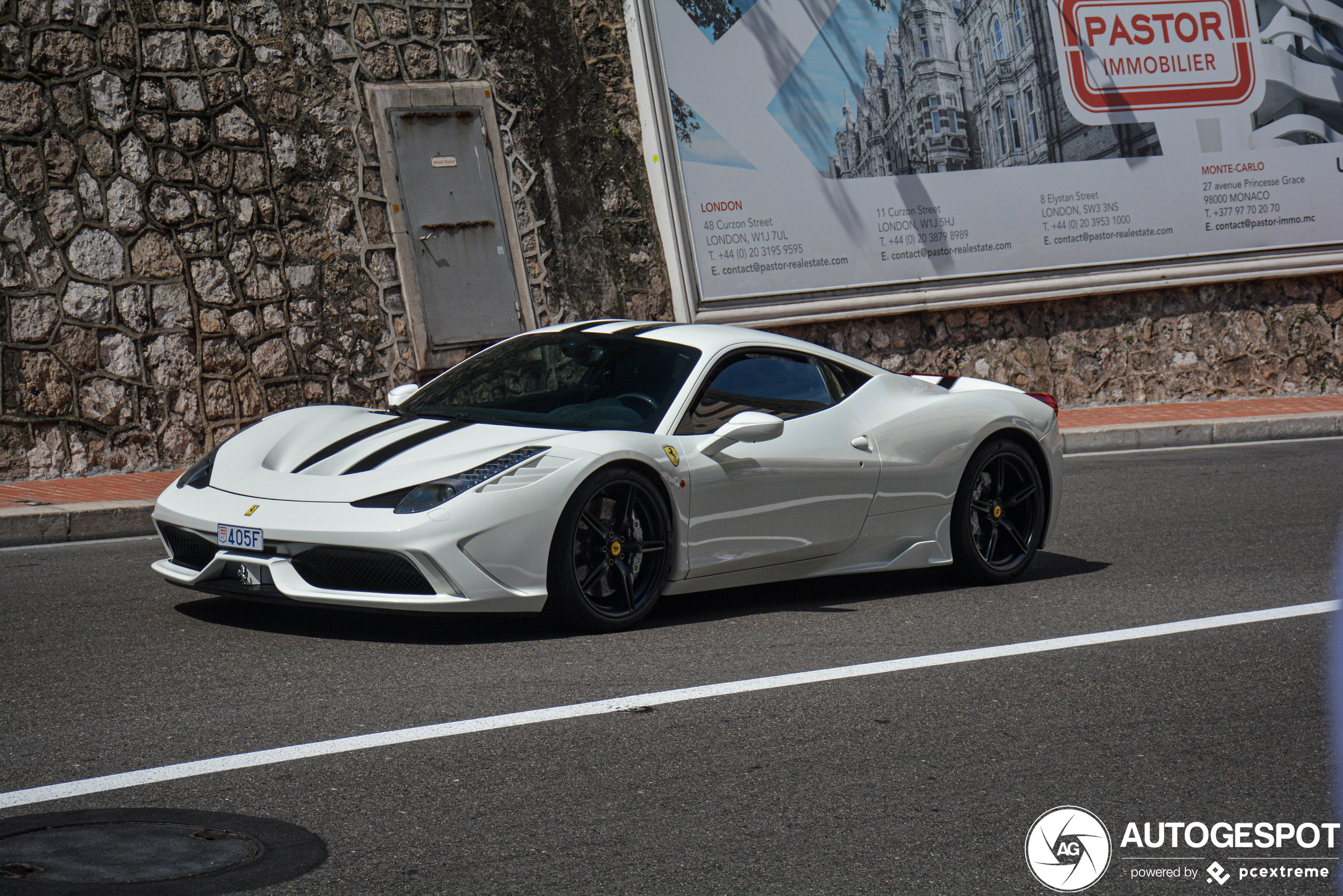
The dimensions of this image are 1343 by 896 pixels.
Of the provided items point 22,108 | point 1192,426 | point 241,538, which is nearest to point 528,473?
point 241,538

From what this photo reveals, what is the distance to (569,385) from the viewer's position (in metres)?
6.27

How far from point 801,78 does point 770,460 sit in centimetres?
988

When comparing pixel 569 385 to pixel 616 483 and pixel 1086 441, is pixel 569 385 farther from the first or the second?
pixel 1086 441

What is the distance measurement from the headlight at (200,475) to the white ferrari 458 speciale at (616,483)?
0.01 m

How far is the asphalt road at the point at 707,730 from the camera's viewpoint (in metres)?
3.41

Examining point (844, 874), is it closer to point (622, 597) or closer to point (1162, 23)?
point (622, 597)

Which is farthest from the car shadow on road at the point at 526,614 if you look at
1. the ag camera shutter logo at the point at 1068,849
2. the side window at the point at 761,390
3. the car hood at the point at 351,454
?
the ag camera shutter logo at the point at 1068,849

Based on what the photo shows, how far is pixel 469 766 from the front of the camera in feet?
13.1

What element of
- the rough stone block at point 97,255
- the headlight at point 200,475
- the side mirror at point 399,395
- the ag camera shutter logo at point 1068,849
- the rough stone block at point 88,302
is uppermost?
the rough stone block at point 97,255

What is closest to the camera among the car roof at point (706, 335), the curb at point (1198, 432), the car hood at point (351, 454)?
the car hood at point (351, 454)

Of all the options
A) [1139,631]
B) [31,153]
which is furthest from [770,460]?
[31,153]

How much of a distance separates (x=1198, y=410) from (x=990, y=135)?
3.83 metres

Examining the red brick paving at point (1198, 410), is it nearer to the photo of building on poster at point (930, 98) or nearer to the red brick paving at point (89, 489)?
the photo of building on poster at point (930, 98)

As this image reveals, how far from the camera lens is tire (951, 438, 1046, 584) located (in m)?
7.00
